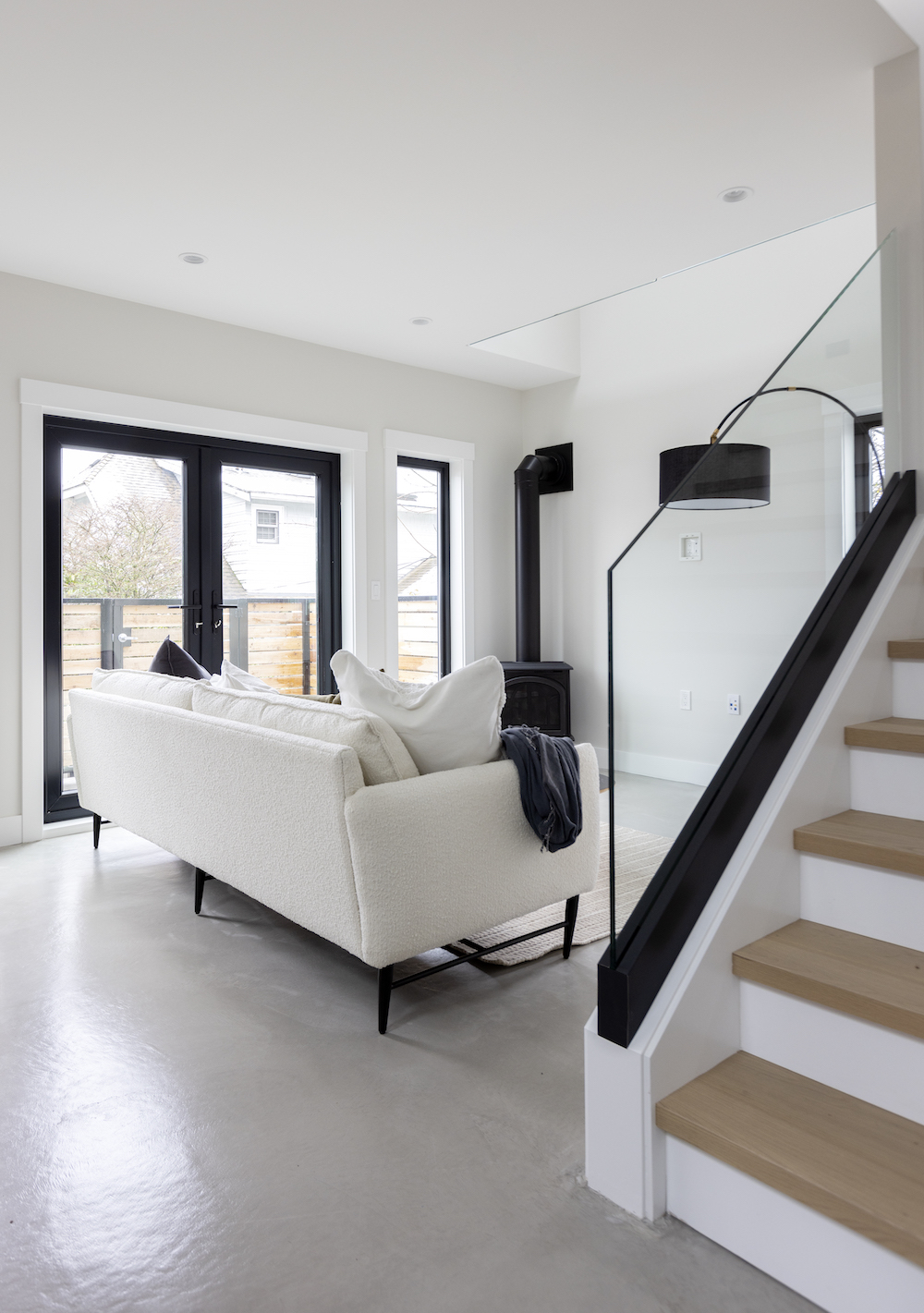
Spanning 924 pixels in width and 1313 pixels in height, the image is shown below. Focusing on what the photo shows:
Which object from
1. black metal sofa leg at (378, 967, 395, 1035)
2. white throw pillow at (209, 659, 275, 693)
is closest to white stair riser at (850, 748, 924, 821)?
black metal sofa leg at (378, 967, 395, 1035)

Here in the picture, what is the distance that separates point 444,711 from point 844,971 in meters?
1.15

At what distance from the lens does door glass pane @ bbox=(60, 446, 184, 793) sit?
4090mm

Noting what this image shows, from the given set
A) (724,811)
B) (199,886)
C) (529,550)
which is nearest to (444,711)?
(724,811)

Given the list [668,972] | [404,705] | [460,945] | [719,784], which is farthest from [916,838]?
[460,945]

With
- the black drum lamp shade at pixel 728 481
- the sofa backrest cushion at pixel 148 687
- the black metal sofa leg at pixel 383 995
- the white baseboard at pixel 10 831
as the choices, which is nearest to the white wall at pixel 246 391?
the white baseboard at pixel 10 831

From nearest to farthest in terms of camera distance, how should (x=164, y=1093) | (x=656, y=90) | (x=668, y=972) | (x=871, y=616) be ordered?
(x=668, y=972) < (x=164, y=1093) < (x=871, y=616) < (x=656, y=90)

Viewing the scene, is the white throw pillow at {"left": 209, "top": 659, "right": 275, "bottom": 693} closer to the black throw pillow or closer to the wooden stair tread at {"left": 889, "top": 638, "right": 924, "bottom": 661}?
the black throw pillow

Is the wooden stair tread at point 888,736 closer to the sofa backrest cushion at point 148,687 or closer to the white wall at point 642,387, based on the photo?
the sofa backrest cushion at point 148,687

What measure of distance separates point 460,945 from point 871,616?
61.0 inches

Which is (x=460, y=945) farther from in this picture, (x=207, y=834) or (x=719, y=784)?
(x=719, y=784)

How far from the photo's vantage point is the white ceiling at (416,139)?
7.31 feet

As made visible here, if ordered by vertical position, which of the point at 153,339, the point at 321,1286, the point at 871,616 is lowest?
the point at 321,1286

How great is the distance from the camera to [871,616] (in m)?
1.97

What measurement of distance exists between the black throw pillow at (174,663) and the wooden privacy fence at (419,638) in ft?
5.62
